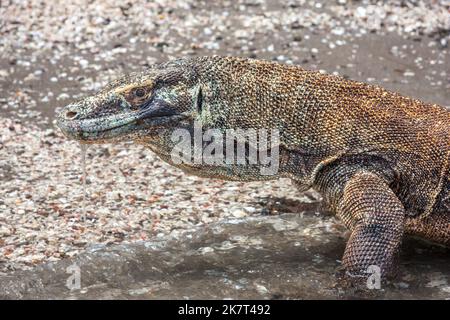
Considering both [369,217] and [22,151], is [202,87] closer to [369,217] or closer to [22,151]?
[369,217]

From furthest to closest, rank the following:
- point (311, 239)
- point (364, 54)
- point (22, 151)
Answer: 1. point (364, 54)
2. point (22, 151)
3. point (311, 239)

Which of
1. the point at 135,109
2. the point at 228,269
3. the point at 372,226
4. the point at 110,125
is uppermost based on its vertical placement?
the point at 135,109

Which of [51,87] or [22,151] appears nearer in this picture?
[22,151]

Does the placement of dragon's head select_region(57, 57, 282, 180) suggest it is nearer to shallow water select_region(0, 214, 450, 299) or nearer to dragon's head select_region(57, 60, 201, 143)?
dragon's head select_region(57, 60, 201, 143)

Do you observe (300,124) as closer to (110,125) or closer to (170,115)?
(170,115)

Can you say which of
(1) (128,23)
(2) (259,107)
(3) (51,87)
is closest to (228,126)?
(2) (259,107)

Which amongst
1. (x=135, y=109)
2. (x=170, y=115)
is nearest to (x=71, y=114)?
(x=135, y=109)

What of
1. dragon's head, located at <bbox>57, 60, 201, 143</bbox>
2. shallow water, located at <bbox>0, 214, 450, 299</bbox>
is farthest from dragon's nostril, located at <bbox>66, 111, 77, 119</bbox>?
shallow water, located at <bbox>0, 214, 450, 299</bbox>
